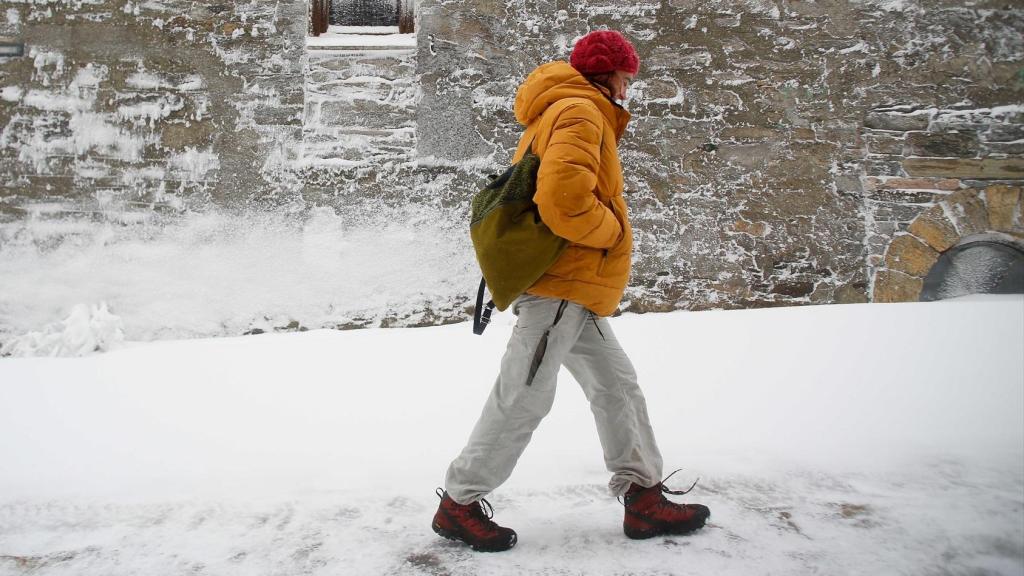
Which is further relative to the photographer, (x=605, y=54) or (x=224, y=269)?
(x=224, y=269)

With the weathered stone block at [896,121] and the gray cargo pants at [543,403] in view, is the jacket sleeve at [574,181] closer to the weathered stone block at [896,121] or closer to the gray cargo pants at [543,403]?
the gray cargo pants at [543,403]

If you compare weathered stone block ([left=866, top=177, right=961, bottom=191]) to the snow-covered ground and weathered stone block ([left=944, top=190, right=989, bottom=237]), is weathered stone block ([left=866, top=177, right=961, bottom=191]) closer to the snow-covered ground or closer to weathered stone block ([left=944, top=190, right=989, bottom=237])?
weathered stone block ([left=944, top=190, right=989, bottom=237])

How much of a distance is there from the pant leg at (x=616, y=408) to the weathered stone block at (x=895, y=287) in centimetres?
304

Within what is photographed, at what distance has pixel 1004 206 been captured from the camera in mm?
4094

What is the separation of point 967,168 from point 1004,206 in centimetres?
33

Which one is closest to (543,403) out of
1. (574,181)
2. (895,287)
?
(574,181)

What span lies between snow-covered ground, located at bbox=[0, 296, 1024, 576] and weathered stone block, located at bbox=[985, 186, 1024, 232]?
63cm

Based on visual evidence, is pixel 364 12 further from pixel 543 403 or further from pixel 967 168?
pixel 967 168

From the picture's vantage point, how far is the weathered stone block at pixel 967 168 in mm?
4141

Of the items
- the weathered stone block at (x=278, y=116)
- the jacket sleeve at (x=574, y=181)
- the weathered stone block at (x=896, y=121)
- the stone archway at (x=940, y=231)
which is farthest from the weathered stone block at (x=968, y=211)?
the weathered stone block at (x=278, y=116)

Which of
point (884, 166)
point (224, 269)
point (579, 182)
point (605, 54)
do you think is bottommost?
point (224, 269)

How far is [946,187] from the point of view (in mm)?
4148

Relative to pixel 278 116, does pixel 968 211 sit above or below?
below

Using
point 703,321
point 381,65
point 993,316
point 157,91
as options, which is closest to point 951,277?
point 993,316
